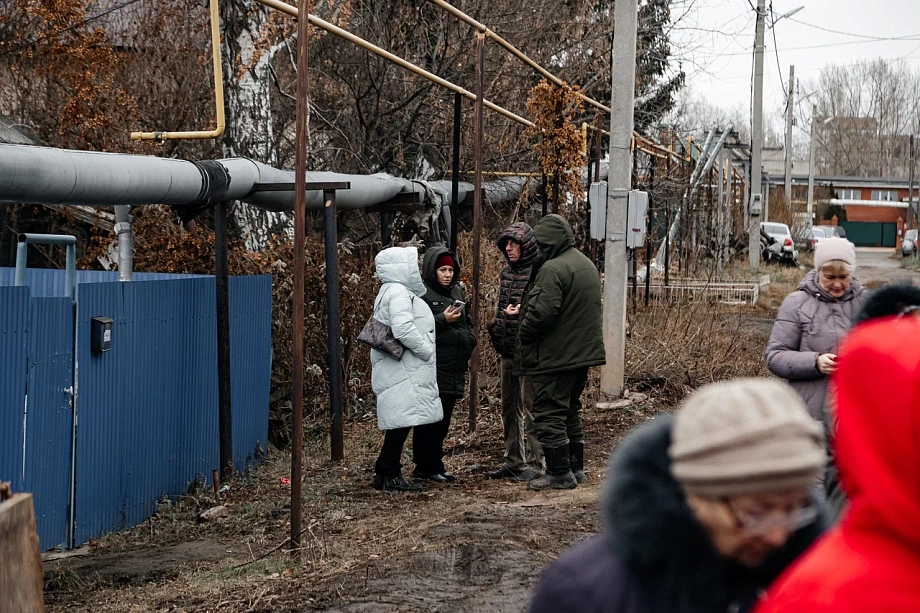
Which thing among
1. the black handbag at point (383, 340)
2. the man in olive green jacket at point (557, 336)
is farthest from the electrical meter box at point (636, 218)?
the black handbag at point (383, 340)

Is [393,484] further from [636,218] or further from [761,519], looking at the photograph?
Answer: [761,519]

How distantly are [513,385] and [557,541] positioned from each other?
2.18m

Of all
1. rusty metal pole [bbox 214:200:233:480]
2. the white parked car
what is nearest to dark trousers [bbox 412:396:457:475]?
rusty metal pole [bbox 214:200:233:480]

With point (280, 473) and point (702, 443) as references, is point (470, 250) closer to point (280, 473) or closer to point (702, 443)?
point (280, 473)

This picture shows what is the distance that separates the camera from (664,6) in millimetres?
18672

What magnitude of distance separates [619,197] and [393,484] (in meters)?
4.47

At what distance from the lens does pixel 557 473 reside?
7.53 m

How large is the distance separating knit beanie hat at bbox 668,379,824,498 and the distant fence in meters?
4.63

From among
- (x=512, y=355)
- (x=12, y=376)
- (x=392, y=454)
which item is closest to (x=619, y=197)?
(x=512, y=355)

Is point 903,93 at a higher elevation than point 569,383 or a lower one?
higher

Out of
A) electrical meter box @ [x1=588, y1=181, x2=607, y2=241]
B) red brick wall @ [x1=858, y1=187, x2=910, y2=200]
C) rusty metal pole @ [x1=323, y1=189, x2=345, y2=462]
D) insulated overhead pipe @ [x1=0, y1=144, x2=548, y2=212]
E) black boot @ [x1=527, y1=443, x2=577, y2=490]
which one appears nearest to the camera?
insulated overhead pipe @ [x1=0, y1=144, x2=548, y2=212]

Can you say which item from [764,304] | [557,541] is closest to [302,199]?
[557,541]

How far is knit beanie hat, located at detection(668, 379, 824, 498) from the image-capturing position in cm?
159

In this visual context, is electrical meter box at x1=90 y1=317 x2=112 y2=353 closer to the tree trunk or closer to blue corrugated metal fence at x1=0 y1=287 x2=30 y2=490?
blue corrugated metal fence at x1=0 y1=287 x2=30 y2=490
